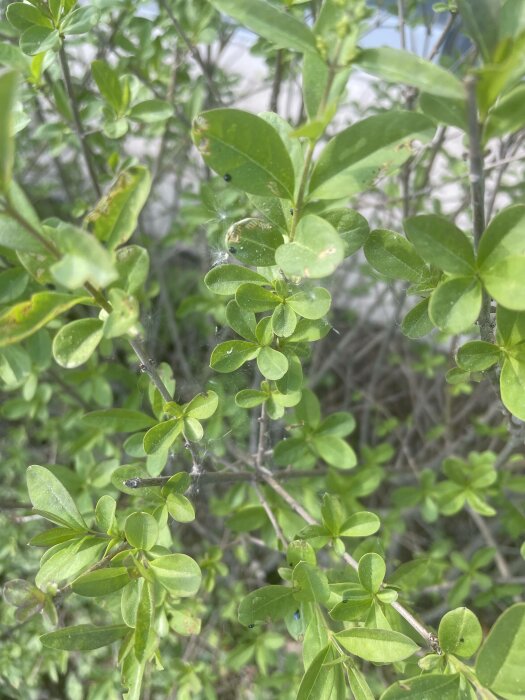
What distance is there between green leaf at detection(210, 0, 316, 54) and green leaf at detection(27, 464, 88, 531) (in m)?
0.64

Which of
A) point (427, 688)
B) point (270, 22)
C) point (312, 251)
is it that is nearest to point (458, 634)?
point (427, 688)

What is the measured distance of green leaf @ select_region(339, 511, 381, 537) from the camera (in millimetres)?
917

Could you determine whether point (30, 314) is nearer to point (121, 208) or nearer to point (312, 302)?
point (121, 208)

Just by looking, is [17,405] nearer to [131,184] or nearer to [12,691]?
[12,691]

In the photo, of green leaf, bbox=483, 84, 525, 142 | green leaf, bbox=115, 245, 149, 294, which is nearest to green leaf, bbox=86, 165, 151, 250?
green leaf, bbox=115, 245, 149, 294

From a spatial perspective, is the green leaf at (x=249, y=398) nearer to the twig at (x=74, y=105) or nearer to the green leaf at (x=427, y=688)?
the green leaf at (x=427, y=688)

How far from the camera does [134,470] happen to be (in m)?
0.92

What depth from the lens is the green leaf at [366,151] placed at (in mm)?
584

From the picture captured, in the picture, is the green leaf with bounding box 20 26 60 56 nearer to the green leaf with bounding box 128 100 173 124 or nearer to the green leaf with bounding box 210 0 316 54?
the green leaf with bounding box 128 100 173 124

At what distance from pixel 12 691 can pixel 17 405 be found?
778 mm

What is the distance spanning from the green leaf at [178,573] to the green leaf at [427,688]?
0.89 ft

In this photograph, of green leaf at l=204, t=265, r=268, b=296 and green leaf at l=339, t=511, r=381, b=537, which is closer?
green leaf at l=204, t=265, r=268, b=296

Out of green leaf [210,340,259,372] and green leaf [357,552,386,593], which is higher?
green leaf [210,340,259,372]

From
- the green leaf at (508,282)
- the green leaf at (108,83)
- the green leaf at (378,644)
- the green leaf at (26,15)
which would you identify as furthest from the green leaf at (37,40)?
the green leaf at (378,644)
